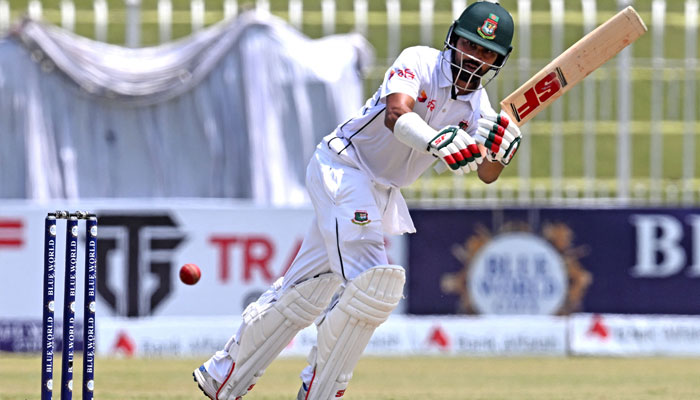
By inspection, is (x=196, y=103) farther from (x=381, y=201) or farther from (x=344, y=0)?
(x=381, y=201)

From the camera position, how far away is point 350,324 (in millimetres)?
4836

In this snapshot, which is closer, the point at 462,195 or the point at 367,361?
the point at 367,361

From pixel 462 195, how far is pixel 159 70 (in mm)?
2481

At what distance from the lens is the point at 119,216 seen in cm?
995

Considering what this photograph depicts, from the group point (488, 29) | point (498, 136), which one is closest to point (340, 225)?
point (498, 136)

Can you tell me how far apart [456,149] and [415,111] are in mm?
475

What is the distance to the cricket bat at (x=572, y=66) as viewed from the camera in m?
5.25

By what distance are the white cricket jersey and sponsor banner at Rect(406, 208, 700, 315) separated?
5.01 meters

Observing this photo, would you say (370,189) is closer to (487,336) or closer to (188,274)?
(188,274)

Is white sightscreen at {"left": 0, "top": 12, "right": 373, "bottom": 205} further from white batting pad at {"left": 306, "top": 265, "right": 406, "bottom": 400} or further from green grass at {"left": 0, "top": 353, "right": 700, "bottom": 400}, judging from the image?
white batting pad at {"left": 306, "top": 265, "right": 406, "bottom": 400}

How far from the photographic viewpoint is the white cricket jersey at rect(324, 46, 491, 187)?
5.00 meters

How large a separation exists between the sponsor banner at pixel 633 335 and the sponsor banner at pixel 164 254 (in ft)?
4.81

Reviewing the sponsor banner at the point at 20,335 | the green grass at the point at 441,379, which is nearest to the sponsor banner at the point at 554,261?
the green grass at the point at 441,379

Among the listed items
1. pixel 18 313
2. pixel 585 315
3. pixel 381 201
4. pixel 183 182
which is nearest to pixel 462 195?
pixel 585 315
